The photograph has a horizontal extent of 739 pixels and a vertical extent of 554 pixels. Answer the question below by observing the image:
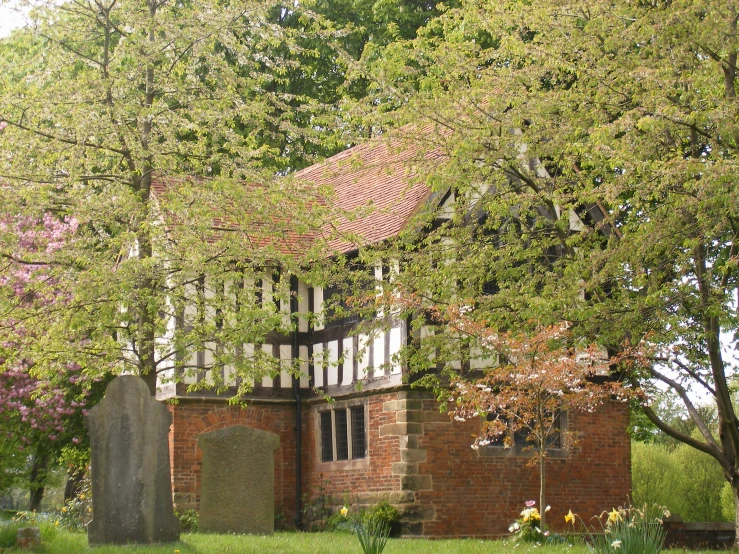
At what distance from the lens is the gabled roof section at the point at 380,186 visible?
16281 mm

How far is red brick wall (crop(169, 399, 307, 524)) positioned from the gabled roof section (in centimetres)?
400

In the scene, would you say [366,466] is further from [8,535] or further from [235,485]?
[8,535]

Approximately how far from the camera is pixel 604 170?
50.6 feet

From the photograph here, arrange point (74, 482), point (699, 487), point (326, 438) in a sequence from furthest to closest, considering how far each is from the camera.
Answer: point (699, 487) < point (74, 482) < point (326, 438)

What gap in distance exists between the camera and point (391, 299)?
16625 millimetres

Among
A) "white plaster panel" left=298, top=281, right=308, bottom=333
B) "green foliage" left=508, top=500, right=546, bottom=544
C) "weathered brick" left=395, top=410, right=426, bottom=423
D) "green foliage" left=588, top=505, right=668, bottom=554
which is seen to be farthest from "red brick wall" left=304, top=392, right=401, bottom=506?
"green foliage" left=588, top=505, right=668, bottom=554

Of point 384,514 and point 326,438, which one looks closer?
point 384,514

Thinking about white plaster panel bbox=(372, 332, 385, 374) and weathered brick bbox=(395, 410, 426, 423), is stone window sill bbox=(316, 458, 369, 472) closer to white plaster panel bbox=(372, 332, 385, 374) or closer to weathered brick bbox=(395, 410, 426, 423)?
weathered brick bbox=(395, 410, 426, 423)

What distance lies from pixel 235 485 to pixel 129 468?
423 centimetres

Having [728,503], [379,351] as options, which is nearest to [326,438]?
[379,351]

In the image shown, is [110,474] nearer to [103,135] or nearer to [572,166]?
[103,135]

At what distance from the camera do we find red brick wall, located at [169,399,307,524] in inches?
834

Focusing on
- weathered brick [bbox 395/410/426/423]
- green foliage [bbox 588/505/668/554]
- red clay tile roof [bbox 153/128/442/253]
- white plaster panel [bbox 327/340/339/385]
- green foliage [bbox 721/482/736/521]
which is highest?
red clay tile roof [bbox 153/128/442/253]

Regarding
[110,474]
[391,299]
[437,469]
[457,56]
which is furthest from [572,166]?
[110,474]
